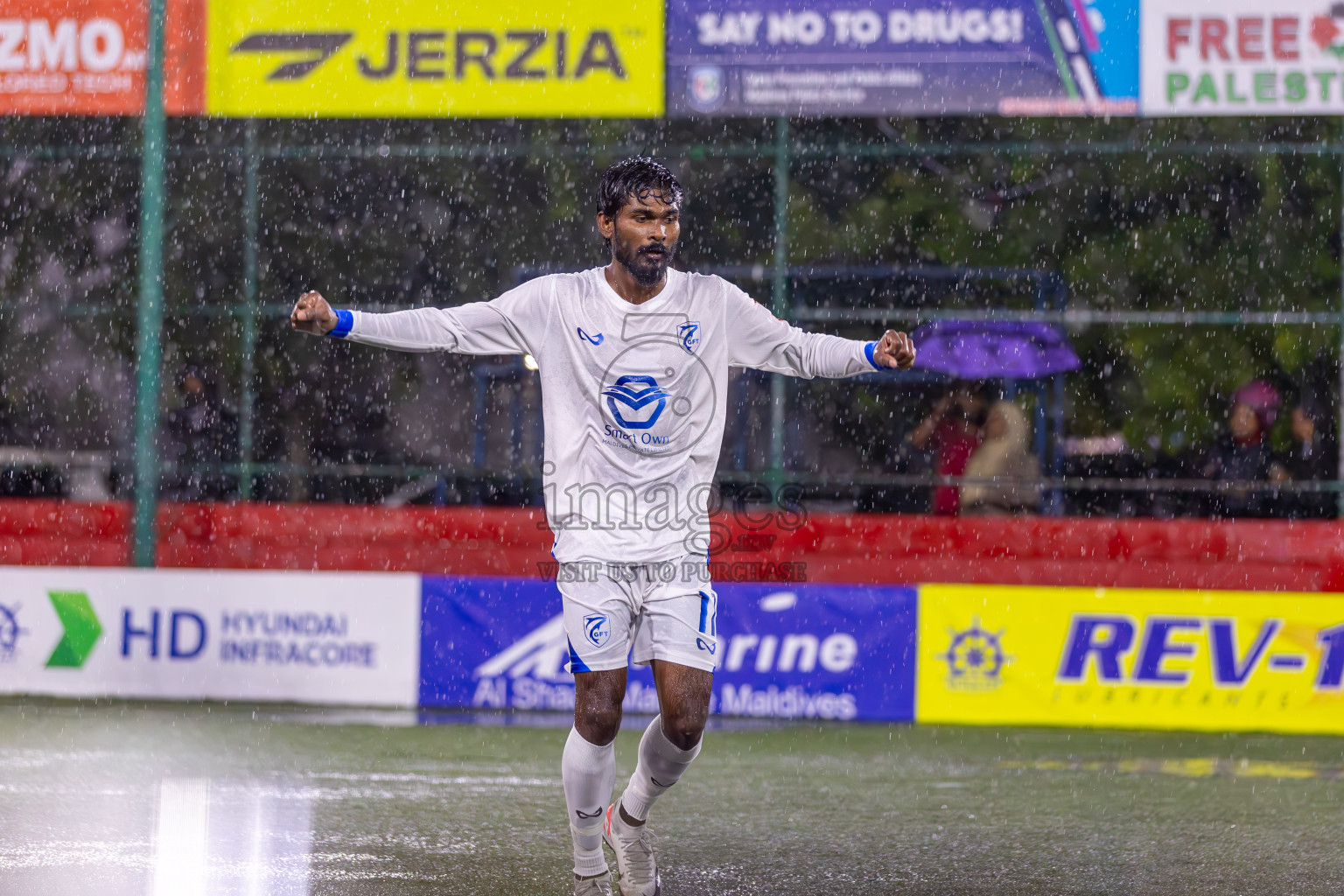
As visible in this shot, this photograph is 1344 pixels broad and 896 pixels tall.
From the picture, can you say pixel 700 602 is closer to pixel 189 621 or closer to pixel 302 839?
pixel 302 839

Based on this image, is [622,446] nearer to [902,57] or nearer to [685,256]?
[902,57]

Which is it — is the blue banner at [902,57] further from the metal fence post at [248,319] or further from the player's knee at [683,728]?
the player's knee at [683,728]

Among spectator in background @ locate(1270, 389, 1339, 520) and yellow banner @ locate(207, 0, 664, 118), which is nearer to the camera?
yellow banner @ locate(207, 0, 664, 118)

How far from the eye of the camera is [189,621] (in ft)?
31.4

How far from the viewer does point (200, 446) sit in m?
16.6

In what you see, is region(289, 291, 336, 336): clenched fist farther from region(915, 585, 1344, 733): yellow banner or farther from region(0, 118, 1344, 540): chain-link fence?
region(0, 118, 1344, 540): chain-link fence

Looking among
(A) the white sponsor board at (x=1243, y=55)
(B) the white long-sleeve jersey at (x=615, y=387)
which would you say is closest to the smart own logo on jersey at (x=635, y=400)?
(B) the white long-sleeve jersey at (x=615, y=387)

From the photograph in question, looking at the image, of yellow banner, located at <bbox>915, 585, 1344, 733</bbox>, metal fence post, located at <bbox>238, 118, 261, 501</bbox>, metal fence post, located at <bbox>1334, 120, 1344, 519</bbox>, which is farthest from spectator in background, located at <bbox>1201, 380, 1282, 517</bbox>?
metal fence post, located at <bbox>238, 118, 261, 501</bbox>

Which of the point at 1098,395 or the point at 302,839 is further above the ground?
the point at 1098,395

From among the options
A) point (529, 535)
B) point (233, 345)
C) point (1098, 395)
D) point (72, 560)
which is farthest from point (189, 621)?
point (1098, 395)

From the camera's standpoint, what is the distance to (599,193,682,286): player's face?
4.90 meters

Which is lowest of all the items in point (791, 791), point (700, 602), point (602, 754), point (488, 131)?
point (791, 791)

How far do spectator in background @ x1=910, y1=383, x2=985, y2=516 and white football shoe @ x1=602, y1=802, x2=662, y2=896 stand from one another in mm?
7081

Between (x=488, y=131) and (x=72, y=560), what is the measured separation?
10.4m
